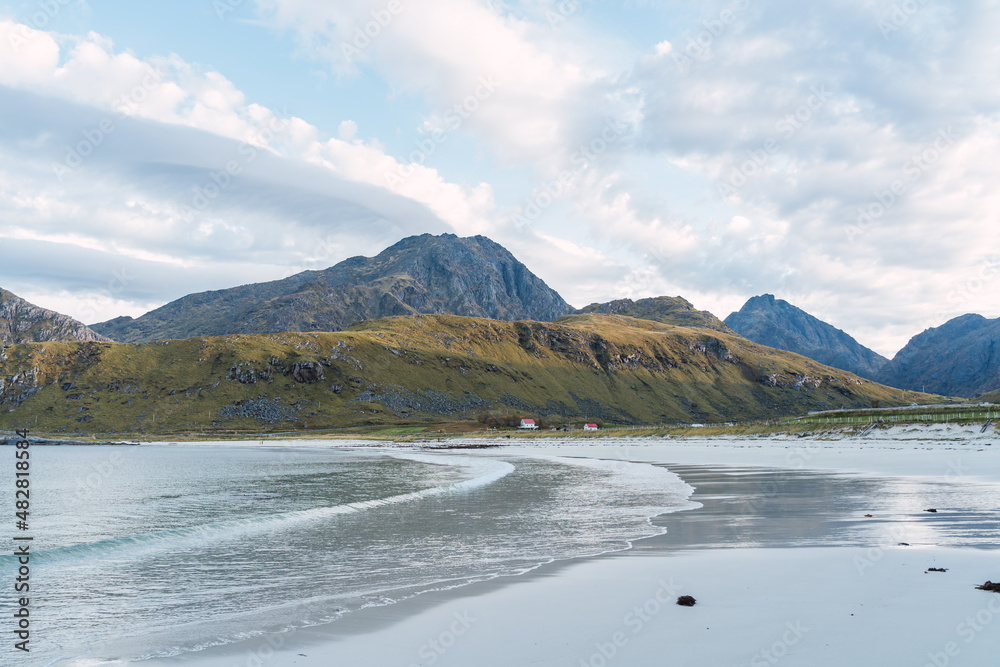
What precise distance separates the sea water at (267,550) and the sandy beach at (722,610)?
136 centimetres

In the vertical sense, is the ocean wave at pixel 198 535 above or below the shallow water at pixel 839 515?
below

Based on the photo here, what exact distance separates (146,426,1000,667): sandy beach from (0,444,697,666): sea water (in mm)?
1362

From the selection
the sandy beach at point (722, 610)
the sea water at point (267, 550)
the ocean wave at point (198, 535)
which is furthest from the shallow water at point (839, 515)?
the ocean wave at point (198, 535)

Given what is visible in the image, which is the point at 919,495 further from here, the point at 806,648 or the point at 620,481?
the point at 806,648

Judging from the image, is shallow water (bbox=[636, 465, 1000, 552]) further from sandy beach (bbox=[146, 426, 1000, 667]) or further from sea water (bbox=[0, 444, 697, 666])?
sea water (bbox=[0, 444, 697, 666])

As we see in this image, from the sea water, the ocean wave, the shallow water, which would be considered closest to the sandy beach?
the shallow water

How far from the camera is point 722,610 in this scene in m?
9.10

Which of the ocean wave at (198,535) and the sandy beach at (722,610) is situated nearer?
the sandy beach at (722,610)

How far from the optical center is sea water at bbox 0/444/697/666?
9984 mm

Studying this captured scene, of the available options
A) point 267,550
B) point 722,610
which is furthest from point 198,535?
point 722,610

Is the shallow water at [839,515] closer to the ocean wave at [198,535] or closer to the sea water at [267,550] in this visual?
the sea water at [267,550]

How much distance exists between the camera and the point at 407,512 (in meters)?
24.3

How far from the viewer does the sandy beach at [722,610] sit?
7.40 meters

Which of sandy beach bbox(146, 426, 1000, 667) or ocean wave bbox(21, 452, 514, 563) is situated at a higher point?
sandy beach bbox(146, 426, 1000, 667)
